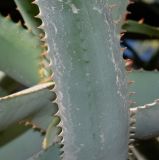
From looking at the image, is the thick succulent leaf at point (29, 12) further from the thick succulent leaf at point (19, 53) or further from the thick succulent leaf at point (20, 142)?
the thick succulent leaf at point (20, 142)

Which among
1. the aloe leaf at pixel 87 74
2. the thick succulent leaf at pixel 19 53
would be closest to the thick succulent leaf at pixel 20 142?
the thick succulent leaf at pixel 19 53

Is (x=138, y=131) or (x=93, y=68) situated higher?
(x=93, y=68)

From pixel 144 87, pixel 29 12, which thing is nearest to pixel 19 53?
pixel 29 12

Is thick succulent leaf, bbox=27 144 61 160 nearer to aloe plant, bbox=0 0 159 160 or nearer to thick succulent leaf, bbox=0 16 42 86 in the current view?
aloe plant, bbox=0 0 159 160

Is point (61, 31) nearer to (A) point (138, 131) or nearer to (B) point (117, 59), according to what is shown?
(B) point (117, 59)

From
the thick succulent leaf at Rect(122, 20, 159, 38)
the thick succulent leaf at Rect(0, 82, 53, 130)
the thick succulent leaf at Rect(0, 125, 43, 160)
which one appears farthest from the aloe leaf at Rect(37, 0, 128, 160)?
the thick succulent leaf at Rect(122, 20, 159, 38)

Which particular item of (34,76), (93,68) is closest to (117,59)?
(93,68)

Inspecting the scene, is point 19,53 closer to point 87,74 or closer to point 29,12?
point 29,12
